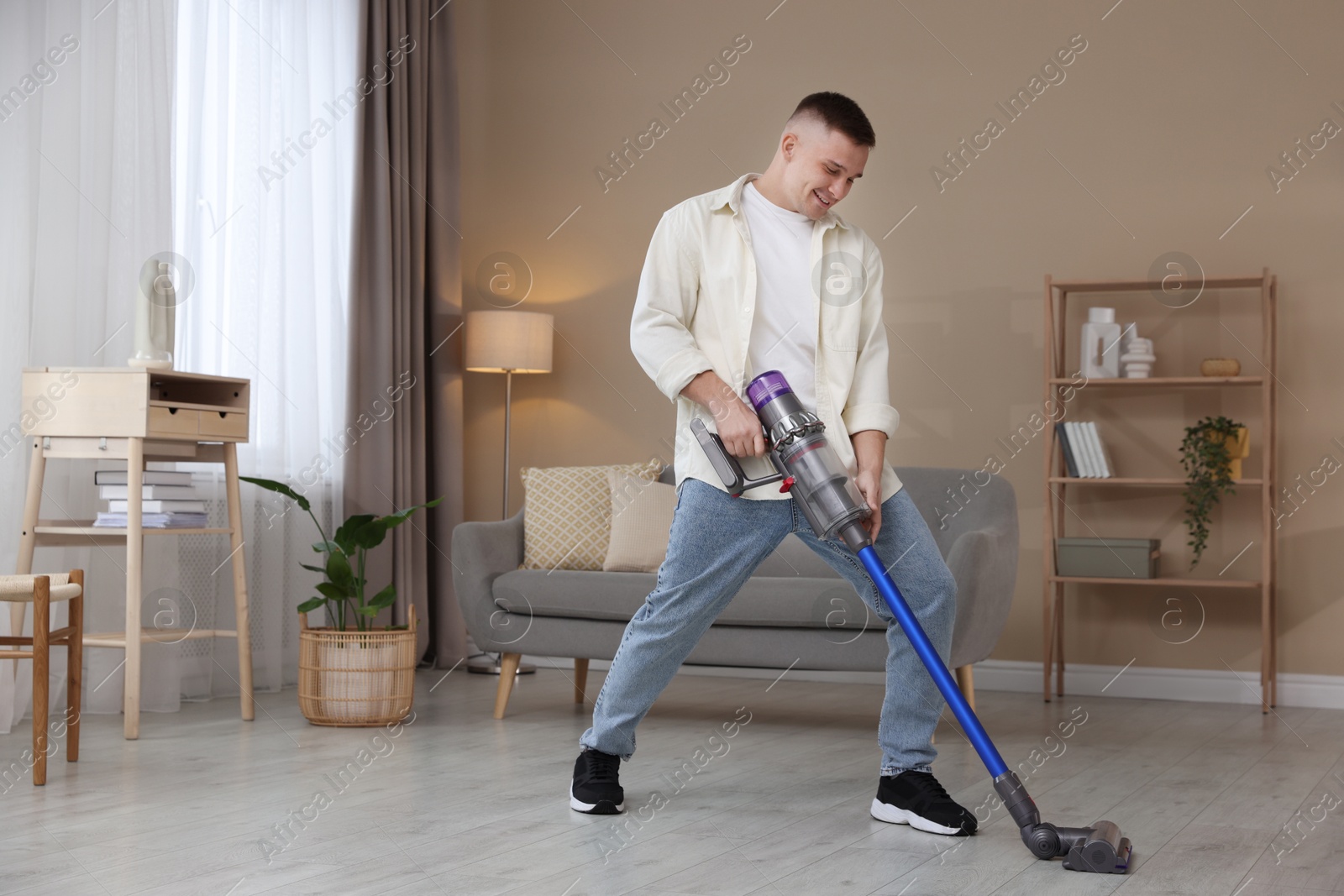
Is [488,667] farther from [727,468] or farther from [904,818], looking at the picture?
[727,468]

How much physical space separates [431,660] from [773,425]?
9.96ft

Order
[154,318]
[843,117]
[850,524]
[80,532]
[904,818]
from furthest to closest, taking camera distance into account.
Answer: [154,318] < [80,532] < [904,818] < [843,117] < [850,524]

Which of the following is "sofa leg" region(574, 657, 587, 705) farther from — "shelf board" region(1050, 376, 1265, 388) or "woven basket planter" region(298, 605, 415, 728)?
"shelf board" region(1050, 376, 1265, 388)

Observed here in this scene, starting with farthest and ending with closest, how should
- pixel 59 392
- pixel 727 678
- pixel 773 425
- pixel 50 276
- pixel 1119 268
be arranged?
1. pixel 727 678
2. pixel 1119 268
3. pixel 50 276
4. pixel 59 392
5. pixel 773 425

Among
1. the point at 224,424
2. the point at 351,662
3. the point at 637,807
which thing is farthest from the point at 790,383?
the point at 224,424

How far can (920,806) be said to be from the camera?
86.9 inches

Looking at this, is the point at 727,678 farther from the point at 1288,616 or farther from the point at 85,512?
the point at 85,512

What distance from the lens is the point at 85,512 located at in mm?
3457

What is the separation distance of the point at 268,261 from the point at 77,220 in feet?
2.52

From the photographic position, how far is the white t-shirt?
223 centimetres

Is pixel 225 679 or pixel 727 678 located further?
pixel 727 678

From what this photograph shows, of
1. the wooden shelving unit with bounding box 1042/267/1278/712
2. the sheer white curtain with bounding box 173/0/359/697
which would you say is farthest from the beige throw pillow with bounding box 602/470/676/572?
the wooden shelving unit with bounding box 1042/267/1278/712

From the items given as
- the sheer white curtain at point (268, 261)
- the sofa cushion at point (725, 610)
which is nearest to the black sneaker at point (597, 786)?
the sofa cushion at point (725, 610)

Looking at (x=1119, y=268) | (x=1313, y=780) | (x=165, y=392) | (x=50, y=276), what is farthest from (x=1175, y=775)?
(x=50, y=276)
